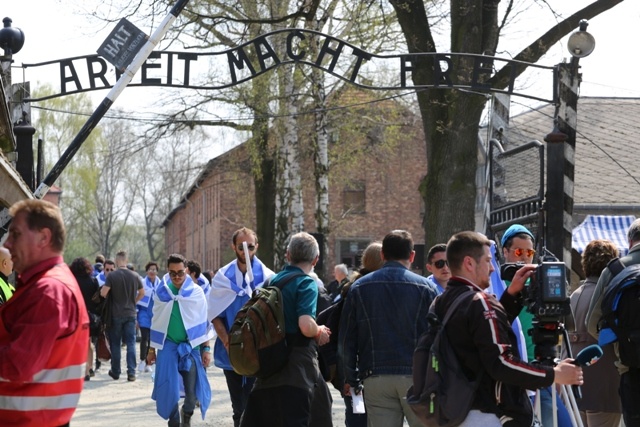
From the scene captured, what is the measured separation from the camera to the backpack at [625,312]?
7895 millimetres

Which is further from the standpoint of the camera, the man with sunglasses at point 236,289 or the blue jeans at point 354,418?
the man with sunglasses at point 236,289

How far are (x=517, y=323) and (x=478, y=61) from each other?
8288mm

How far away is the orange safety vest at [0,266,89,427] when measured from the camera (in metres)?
5.20

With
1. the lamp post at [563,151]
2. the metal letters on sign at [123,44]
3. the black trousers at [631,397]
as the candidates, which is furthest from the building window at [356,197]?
the black trousers at [631,397]

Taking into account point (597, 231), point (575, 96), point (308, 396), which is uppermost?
point (575, 96)

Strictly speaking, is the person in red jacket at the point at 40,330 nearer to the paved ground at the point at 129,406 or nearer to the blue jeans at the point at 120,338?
the paved ground at the point at 129,406

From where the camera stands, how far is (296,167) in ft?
95.8

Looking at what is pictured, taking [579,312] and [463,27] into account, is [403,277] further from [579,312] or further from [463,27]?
[463,27]

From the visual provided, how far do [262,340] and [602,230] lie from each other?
12.1m

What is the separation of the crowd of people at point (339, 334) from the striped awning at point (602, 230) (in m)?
6.74

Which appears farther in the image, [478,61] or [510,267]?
[478,61]

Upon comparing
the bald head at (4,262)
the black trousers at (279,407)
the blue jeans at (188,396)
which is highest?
the bald head at (4,262)

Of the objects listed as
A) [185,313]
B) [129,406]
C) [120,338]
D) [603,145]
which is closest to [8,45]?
[185,313]

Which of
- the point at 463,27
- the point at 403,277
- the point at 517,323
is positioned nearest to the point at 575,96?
the point at 463,27
